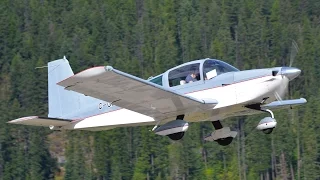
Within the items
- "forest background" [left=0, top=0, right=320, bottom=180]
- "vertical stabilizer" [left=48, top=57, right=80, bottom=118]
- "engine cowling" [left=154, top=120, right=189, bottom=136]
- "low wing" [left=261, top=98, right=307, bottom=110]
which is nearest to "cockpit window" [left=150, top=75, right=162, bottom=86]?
"engine cowling" [left=154, top=120, right=189, bottom=136]

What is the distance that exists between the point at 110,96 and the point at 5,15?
341 ft

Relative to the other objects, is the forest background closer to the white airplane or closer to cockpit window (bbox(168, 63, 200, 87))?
the white airplane

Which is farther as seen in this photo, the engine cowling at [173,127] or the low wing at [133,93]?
the engine cowling at [173,127]

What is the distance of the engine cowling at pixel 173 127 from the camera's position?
20.0m

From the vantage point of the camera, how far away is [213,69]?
20438 millimetres

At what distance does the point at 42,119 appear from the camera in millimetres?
Answer: 20734

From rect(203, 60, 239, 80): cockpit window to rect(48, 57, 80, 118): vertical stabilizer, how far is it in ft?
12.9

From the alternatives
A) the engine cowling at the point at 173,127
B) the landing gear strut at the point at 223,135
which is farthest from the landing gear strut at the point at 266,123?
the engine cowling at the point at 173,127

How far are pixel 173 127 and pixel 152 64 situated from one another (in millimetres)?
80100

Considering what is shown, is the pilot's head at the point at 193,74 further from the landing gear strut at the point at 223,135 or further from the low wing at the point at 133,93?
the landing gear strut at the point at 223,135

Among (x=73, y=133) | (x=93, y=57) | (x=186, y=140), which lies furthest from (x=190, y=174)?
(x=93, y=57)

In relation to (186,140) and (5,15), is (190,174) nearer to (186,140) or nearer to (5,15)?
(186,140)

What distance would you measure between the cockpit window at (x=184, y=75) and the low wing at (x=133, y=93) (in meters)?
0.67

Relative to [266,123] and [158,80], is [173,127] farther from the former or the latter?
[266,123]
